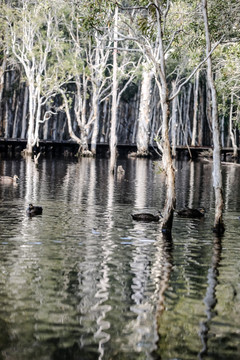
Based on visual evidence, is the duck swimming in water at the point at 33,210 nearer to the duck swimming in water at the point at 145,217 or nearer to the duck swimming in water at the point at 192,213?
the duck swimming in water at the point at 145,217

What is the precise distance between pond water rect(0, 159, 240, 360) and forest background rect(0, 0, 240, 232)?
228 centimetres

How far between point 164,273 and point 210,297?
186 cm

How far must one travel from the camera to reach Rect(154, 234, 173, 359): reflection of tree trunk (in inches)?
376

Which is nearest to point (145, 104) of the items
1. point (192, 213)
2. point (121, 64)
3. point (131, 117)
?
point (121, 64)

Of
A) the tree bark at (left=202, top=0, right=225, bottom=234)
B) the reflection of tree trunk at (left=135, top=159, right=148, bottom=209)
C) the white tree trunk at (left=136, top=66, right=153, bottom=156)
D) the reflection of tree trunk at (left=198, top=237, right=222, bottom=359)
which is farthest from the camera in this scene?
the white tree trunk at (left=136, top=66, right=153, bottom=156)

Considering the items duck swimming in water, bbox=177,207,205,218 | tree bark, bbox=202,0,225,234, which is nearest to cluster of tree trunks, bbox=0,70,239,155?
duck swimming in water, bbox=177,207,205,218

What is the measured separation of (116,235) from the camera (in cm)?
1725

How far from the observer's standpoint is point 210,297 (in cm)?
1100

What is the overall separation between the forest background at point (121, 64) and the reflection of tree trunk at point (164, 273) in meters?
1.29

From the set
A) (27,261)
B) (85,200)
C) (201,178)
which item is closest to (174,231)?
(27,261)

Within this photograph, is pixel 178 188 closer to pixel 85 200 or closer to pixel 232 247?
pixel 85 200

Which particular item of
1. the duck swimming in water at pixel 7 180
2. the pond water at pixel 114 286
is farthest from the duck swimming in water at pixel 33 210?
the duck swimming in water at pixel 7 180

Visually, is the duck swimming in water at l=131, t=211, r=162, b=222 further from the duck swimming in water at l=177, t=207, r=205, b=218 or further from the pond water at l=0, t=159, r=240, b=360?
the duck swimming in water at l=177, t=207, r=205, b=218

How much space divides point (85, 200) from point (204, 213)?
5.44 metres
